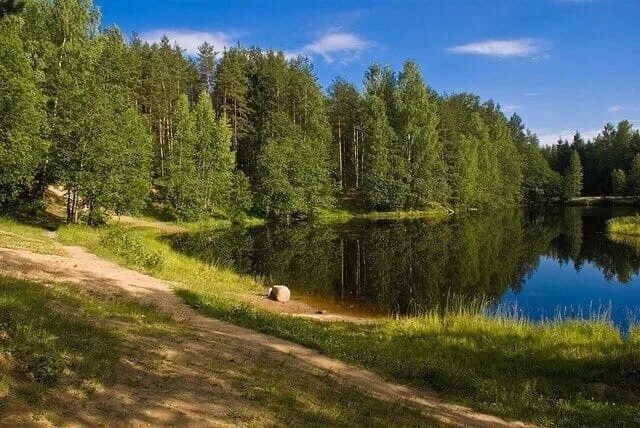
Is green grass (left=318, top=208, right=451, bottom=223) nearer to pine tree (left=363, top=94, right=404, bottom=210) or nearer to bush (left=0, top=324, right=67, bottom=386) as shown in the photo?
pine tree (left=363, top=94, right=404, bottom=210)

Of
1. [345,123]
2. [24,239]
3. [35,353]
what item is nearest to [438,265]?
[24,239]

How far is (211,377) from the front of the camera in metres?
8.63

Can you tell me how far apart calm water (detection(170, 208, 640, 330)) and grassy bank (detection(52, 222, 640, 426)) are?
3.34 meters

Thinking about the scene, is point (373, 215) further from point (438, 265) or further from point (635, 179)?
point (635, 179)

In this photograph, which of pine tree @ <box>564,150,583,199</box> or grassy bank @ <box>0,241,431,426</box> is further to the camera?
pine tree @ <box>564,150,583,199</box>

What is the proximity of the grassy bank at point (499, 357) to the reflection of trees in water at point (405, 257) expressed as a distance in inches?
253

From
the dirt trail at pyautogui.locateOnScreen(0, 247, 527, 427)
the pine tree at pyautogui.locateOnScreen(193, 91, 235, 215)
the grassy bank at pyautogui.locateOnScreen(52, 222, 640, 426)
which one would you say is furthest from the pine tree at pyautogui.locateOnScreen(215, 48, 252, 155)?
the grassy bank at pyautogui.locateOnScreen(52, 222, 640, 426)

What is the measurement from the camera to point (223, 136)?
6306 cm

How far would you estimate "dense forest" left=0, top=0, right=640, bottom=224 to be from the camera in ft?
115

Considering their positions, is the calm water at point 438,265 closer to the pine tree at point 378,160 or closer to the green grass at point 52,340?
the green grass at point 52,340

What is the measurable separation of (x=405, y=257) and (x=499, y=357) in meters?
24.8

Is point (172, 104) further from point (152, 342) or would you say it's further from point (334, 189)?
point (152, 342)

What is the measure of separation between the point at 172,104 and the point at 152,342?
6719cm

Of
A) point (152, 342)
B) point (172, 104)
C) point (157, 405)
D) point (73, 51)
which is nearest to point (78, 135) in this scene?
point (73, 51)
